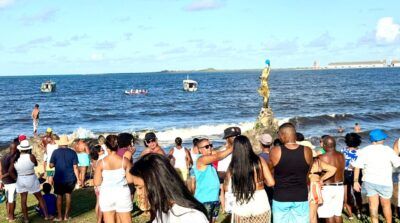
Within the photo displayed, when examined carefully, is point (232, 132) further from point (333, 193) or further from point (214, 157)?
point (333, 193)

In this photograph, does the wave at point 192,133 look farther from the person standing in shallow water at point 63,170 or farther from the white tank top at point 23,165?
the white tank top at point 23,165

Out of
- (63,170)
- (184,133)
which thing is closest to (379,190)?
(63,170)

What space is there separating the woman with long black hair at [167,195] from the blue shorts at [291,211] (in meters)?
3.10

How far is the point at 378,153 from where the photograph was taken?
23.6 feet

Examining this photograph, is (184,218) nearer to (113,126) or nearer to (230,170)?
(230,170)

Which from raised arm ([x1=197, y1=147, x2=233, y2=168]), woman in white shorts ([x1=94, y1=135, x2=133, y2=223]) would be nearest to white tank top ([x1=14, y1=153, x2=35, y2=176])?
woman in white shorts ([x1=94, y1=135, x2=133, y2=223])

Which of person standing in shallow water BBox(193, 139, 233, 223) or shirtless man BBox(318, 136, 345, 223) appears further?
shirtless man BBox(318, 136, 345, 223)

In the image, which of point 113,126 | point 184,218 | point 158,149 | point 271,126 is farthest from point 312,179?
point 113,126

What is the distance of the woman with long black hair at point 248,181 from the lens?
542 cm

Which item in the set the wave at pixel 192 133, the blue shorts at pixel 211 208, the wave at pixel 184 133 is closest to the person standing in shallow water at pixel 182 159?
the blue shorts at pixel 211 208

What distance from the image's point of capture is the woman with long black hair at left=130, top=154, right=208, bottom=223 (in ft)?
9.91

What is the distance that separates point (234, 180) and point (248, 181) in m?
0.17

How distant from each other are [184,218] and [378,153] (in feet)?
16.5

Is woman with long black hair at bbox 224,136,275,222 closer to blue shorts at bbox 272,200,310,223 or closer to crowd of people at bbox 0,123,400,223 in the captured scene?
crowd of people at bbox 0,123,400,223
